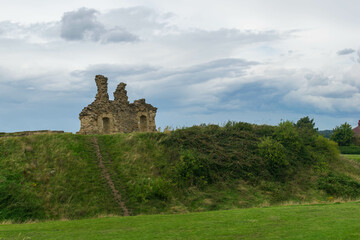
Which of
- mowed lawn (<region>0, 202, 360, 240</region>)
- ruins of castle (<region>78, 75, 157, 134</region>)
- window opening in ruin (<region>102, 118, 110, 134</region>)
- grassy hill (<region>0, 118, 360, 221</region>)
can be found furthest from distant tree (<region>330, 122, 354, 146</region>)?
mowed lawn (<region>0, 202, 360, 240</region>)

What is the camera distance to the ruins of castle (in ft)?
114

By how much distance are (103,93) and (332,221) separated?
97.5ft

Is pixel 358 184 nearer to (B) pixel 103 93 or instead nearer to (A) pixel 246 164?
(A) pixel 246 164

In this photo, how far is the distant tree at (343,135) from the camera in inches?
2584

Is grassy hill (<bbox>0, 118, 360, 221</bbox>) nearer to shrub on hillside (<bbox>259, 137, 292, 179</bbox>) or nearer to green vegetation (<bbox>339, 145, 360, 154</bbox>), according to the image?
shrub on hillside (<bbox>259, 137, 292, 179</bbox>)

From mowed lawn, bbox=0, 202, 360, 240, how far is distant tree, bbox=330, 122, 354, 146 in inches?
2271

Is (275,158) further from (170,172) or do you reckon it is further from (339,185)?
(170,172)

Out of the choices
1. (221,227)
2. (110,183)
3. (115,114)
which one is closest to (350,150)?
(115,114)

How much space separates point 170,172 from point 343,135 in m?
53.4

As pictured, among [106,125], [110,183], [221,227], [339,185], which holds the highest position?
[106,125]

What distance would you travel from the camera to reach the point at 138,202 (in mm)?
20234

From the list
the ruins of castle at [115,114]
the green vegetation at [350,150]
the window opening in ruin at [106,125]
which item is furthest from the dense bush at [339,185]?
the green vegetation at [350,150]

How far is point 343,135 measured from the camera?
66.3 metres

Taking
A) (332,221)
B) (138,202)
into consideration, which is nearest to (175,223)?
(332,221)
